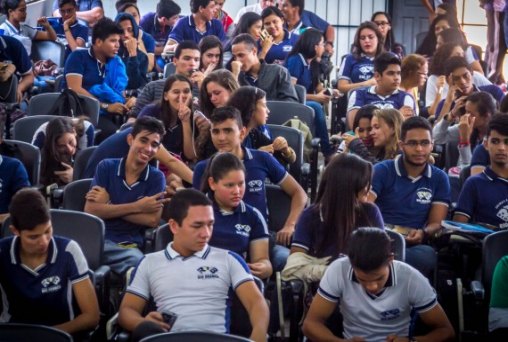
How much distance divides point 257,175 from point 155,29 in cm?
540

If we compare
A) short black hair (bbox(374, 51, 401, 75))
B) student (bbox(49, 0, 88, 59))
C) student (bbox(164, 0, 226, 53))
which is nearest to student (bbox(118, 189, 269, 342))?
short black hair (bbox(374, 51, 401, 75))

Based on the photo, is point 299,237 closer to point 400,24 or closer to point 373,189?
point 373,189

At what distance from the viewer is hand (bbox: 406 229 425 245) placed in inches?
188

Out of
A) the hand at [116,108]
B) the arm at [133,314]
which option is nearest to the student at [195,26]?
the hand at [116,108]

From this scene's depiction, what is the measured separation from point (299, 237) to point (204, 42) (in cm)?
340

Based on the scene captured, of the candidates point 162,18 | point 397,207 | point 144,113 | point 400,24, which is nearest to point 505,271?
point 397,207

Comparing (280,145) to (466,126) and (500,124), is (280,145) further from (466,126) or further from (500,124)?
(500,124)

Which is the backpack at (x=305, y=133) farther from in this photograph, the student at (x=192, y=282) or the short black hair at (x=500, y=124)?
the student at (x=192, y=282)

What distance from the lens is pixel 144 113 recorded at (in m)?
5.86

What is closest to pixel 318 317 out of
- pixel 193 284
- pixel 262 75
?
pixel 193 284

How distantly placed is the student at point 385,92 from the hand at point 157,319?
333 centimetres

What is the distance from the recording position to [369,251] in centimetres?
348

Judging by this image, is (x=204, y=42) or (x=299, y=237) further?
(x=204, y=42)

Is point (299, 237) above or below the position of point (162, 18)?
below
